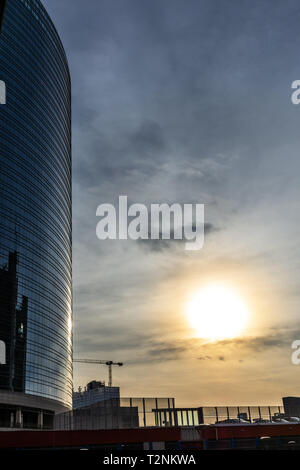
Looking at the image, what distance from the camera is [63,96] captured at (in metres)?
188

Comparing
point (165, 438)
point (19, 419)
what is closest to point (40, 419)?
point (19, 419)

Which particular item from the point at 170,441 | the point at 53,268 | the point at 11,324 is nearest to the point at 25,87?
the point at 53,268

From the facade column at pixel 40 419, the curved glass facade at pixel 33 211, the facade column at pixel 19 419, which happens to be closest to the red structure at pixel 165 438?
the curved glass facade at pixel 33 211

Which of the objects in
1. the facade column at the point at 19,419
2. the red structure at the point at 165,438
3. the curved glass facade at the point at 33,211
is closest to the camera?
the red structure at the point at 165,438

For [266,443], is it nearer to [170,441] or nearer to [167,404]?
[170,441]

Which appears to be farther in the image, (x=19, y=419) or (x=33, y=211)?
(x=33, y=211)

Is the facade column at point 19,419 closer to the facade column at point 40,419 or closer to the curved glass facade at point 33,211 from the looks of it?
the curved glass facade at point 33,211

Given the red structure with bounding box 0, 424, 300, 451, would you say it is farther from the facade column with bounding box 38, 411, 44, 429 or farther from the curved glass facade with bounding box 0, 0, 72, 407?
the facade column with bounding box 38, 411, 44, 429

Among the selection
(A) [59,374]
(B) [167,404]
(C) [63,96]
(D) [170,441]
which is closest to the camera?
(D) [170,441]

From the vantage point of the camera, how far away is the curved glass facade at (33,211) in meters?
135

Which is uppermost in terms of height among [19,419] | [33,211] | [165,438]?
[33,211]

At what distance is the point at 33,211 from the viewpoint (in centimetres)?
15050

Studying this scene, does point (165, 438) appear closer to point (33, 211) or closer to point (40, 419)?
point (40, 419)
